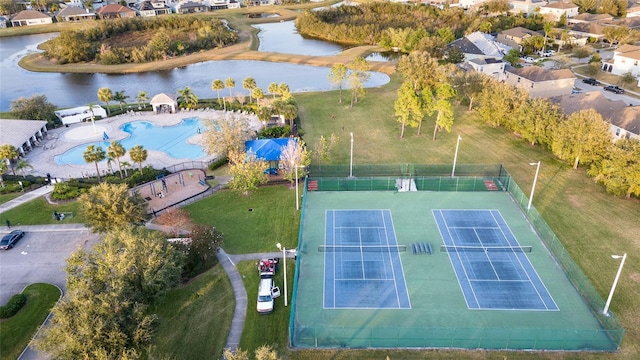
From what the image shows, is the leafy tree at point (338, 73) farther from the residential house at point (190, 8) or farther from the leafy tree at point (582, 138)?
the residential house at point (190, 8)

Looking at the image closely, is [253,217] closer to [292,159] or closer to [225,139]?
[292,159]

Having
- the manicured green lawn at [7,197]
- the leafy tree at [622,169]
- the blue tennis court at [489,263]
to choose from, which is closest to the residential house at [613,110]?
the leafy tree at [622,169]

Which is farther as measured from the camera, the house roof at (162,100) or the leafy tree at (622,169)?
the house roof at (162,100)

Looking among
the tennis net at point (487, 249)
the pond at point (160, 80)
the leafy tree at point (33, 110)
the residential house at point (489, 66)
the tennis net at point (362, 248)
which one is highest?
the residential house at point (489, 66)

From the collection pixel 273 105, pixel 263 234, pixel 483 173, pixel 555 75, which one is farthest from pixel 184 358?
pixel 555 75

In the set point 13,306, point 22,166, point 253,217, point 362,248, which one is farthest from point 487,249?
point 22,166

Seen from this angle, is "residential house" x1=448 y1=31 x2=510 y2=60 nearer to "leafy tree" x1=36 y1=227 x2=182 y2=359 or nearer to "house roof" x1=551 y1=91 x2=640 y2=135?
"house roof" x1=551 y1=91 x2=640 y2=135
